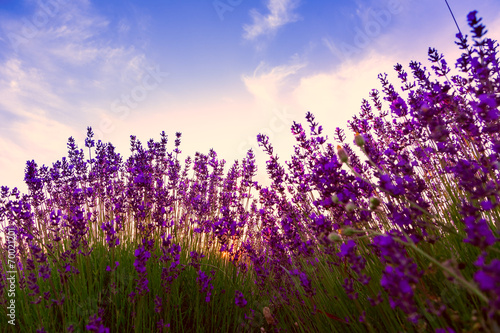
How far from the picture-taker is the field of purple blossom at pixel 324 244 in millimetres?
1398

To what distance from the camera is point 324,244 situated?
80.0 inches

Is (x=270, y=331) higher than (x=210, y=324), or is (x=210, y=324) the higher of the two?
(x=210, y=324)

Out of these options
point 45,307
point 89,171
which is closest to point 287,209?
point 45,307

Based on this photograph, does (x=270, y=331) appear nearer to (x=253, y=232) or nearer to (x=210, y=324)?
(x=210, y=324)

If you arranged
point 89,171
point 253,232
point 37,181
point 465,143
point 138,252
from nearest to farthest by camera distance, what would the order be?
point 138,252, point 465,143, point 37,181, point 89,171, point 253,232

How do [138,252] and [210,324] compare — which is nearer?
[138,252]

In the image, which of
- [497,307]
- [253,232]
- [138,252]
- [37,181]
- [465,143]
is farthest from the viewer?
[253,232]

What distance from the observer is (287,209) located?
316 centimetres

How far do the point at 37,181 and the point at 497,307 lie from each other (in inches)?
191

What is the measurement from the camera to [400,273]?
3.47ft

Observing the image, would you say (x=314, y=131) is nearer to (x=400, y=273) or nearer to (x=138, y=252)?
(x=138, y=252)

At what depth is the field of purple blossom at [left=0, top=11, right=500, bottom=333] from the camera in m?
1.40

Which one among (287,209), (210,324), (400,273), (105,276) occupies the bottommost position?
(210,324)

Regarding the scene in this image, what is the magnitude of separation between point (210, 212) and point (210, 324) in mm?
2487
